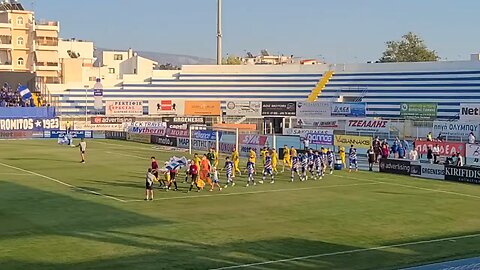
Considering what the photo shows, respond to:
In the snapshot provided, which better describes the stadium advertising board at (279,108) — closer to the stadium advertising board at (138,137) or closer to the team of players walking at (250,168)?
the stadium advertising board at (138,137)

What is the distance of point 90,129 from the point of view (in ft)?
256

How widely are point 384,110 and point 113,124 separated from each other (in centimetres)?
3228

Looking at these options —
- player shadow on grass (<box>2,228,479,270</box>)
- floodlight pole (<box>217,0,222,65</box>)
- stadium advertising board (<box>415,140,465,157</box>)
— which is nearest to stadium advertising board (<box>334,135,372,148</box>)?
stadium advertising board (<box>415,140,465,157</box>)

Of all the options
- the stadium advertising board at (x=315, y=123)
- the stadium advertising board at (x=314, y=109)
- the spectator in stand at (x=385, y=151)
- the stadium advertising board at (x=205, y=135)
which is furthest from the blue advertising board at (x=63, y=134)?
the spectator in stand at (x=385, y=151)

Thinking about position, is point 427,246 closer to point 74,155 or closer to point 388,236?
point 388,236

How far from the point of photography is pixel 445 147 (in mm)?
43469

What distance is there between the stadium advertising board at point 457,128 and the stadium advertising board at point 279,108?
20420mm

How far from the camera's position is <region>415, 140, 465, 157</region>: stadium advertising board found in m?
42.2

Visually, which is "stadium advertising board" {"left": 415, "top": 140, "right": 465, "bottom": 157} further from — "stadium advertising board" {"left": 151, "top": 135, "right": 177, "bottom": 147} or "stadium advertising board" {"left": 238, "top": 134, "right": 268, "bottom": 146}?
"stadium advertising board" {"left": 151, "top": 135, "right": 177, "bottom": 147}

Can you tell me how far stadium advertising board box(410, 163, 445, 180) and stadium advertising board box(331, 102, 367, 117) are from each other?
31561 mm

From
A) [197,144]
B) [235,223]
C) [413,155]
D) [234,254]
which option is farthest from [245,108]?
[234,254]

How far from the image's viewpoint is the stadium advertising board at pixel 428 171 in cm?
3975

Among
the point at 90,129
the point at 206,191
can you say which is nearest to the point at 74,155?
the point at 206,191

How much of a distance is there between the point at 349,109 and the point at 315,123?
421cm
